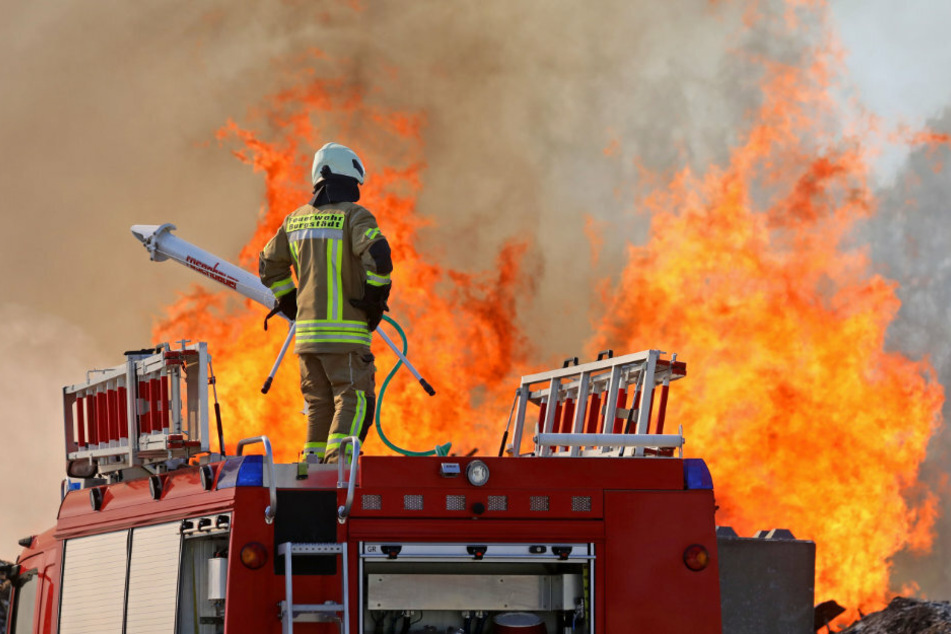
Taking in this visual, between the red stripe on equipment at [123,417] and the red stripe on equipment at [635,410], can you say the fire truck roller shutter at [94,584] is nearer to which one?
the red stripe on equipment at [123,417]

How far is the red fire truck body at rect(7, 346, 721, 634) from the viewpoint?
20.4 feet

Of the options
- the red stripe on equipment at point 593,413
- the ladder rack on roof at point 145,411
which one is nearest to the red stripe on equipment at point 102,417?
the ladder rack on roof at point 145,411

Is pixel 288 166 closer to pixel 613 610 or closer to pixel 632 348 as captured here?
pixel 632 348

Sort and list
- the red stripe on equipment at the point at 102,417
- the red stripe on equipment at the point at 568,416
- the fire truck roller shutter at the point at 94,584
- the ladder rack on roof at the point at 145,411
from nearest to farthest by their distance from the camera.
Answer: the fire truck roller shutter at the point at 94,584 → the ladder rack on roof at the point at 145,411 → the red stripe on equipment at the point at 568,416 → the red stripe on equipment at the point at 102,417

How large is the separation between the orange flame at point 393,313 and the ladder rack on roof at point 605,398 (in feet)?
11.9

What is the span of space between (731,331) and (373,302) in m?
8.65

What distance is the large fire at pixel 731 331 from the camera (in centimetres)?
1501

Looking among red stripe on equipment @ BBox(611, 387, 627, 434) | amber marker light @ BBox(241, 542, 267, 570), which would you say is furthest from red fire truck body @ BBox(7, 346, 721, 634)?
red stripe on equipment @ BBox(611, 387, 627, 434)

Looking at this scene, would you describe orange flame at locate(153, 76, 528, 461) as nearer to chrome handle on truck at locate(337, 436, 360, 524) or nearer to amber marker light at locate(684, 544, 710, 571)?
chrome handle on truck at locate(337, 436, 360, 524)

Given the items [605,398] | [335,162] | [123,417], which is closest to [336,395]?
[335,162]

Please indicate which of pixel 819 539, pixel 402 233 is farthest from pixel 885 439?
pixel 402 233

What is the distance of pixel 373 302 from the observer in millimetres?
8148

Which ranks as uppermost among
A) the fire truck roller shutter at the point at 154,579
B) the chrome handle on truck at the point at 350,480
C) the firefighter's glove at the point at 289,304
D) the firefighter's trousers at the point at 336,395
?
the firefighter's glove at the point at 289,304

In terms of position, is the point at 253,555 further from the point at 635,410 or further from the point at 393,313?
the point at 393,313
